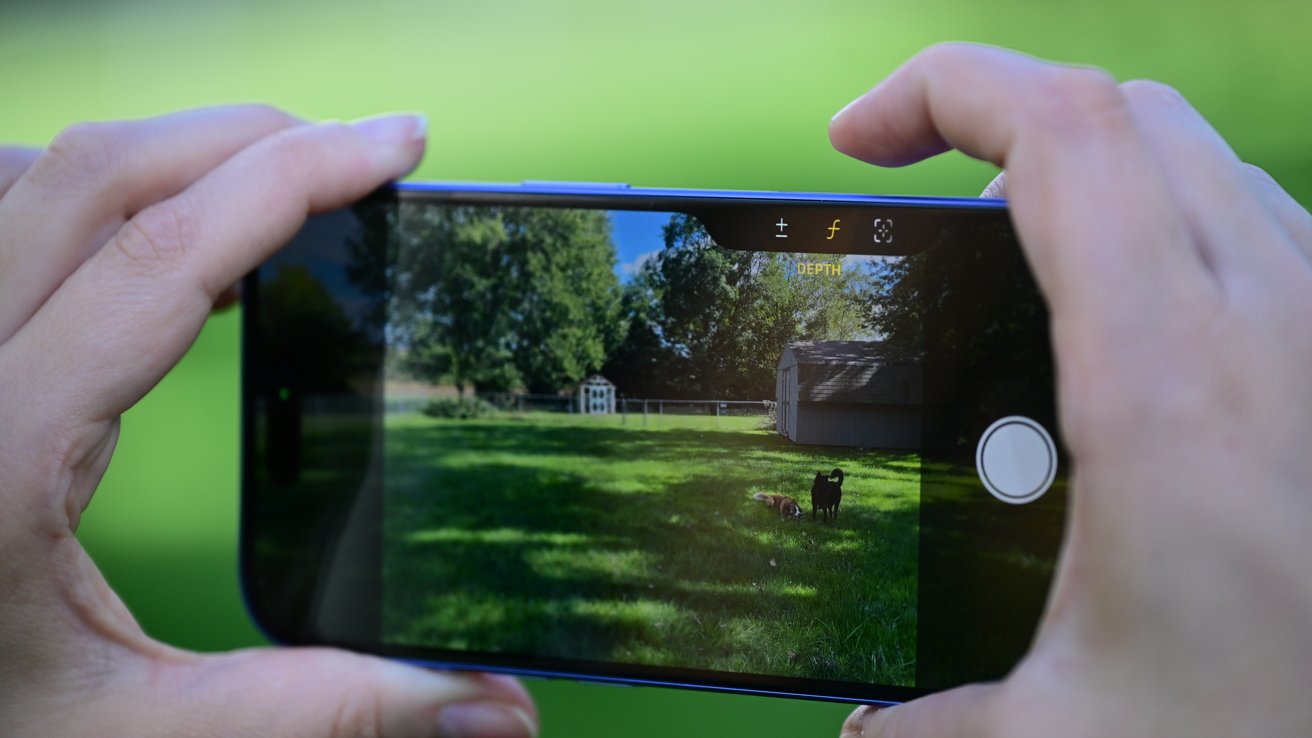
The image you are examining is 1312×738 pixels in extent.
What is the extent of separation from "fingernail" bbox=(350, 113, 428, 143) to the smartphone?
7 cm

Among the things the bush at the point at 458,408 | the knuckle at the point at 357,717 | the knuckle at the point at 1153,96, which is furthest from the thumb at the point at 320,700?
the knuckle at the point at 1153,96

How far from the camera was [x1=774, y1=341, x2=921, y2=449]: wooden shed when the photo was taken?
0.96 metres

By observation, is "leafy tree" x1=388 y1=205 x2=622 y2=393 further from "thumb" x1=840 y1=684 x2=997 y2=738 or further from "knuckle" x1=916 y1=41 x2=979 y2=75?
"thumb" x1=840 y1=684 x2=997 y2=738

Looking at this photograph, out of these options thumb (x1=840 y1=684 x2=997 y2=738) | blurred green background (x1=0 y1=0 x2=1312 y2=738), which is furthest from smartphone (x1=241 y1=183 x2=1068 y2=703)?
blurred green background (x1=0 y1=0 x2=1312 y2=738)

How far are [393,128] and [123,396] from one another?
42 cm

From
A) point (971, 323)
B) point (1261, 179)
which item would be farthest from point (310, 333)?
point (1261, 179)

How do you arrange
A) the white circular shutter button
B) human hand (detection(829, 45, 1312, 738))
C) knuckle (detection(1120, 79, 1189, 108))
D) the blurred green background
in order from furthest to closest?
1. the blurred green background
2. the white circular shutter button
3. knuckle (detection(1120, 79, 1189, 108))
4. human hand (detection(829, 45, 1312, 738))

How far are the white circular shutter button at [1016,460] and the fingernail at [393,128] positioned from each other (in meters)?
0.74

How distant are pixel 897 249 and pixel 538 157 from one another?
4.43 ft

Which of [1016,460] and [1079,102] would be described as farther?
[1016,460]

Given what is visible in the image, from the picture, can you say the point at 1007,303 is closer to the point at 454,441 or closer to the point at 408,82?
the point at 454,441

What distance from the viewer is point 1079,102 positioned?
0.73m

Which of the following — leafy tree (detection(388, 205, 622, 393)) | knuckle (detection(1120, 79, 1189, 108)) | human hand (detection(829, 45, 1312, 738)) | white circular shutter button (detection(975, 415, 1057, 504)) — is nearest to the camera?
human hand (detection(829, 45, 1312, 738))

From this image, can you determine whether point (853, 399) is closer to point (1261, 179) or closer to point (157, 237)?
point (1261, 179)
